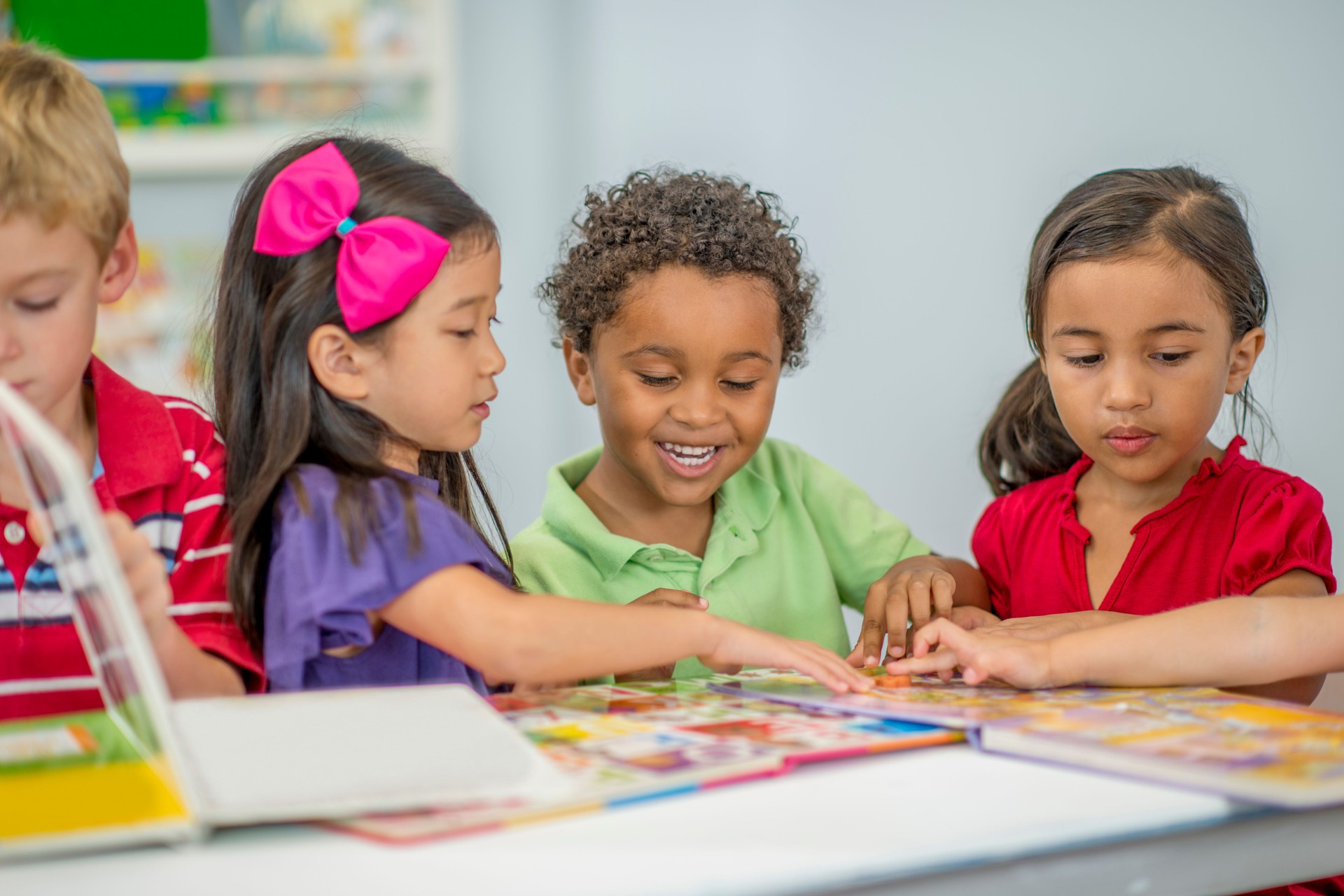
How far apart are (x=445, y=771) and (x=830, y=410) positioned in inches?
67.1

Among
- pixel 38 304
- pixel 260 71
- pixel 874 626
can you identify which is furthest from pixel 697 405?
pixel 260 71

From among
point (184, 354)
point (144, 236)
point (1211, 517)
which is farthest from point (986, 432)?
point (144, 236)

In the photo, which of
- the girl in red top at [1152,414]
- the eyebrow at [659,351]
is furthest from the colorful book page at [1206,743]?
the eyebrow at [659,351]

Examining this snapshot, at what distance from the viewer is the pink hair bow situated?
938mm

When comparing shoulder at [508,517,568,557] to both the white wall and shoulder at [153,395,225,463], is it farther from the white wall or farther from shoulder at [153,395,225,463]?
the white wall

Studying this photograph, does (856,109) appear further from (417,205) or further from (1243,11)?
(417,205)

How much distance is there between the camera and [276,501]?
909 mm

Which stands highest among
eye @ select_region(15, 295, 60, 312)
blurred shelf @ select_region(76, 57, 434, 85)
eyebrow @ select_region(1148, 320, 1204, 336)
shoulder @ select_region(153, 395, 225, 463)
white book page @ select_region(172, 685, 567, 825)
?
blurred shelf @ select_region(76, 57, 434, 85)

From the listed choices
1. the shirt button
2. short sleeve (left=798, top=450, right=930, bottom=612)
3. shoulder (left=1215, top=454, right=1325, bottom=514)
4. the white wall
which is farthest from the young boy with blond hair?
the white wall

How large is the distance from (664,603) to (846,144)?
52.2 inches

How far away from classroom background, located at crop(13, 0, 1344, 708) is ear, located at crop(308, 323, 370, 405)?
8.3 inches

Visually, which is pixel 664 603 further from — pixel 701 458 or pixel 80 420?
pixel 80 420

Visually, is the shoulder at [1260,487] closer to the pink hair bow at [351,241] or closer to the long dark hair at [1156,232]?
the long dark hair at [1156,232]

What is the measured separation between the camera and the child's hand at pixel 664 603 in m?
1.06
